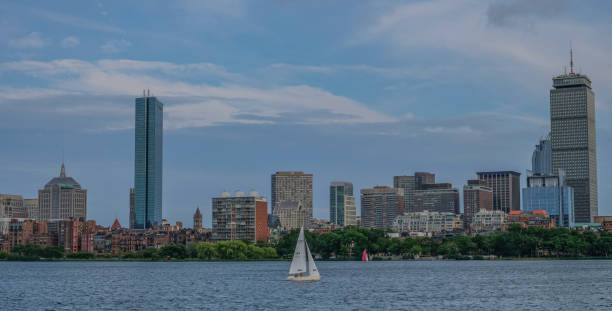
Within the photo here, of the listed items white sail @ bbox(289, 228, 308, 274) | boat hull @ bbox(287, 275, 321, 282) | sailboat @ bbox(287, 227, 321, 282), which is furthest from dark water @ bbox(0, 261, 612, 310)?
white sail @ bbox(289, 228, 308, 274)

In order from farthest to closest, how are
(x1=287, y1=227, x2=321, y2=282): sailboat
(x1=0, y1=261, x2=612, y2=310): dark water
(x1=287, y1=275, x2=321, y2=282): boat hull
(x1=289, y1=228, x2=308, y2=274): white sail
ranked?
1. (x1=287, y1=275, x2=321, y2=282): boat hull
2. (x1=289, y1=228, x2=308, y2=274): white sail
3. (x1=287, y1=227, x2=321, y2=282): sailboat
4. (x1=0, y1=261, x2=612, y2=310): dark water

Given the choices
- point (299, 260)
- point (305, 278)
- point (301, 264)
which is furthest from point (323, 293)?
point (305, 278)

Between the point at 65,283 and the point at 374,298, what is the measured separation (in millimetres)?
60202

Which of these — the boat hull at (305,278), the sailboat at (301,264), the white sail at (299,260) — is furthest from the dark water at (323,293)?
the white sail at (299,260)

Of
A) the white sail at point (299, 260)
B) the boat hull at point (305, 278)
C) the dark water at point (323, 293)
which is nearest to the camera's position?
the dark water at point (323, 293)

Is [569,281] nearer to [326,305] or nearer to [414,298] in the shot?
[414,298]

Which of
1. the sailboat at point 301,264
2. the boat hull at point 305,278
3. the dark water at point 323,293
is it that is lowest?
the dark water at point 323,293

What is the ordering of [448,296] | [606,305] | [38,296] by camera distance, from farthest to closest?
[38,296], [448,296], [606,305]

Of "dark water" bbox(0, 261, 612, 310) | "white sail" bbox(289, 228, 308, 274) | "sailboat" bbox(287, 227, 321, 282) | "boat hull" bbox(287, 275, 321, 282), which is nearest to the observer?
"dark water" bbox(0, 261, 612, 310)

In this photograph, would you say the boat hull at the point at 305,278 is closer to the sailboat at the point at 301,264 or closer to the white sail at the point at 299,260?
the sailboat at the point at 301,264

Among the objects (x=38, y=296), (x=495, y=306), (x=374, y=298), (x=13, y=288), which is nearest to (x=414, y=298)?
(x=374, y=298)

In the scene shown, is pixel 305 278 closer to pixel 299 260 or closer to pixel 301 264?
pixel 301 264

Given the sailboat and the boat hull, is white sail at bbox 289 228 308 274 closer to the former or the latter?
the sailboat

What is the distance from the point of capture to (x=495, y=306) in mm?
90500
